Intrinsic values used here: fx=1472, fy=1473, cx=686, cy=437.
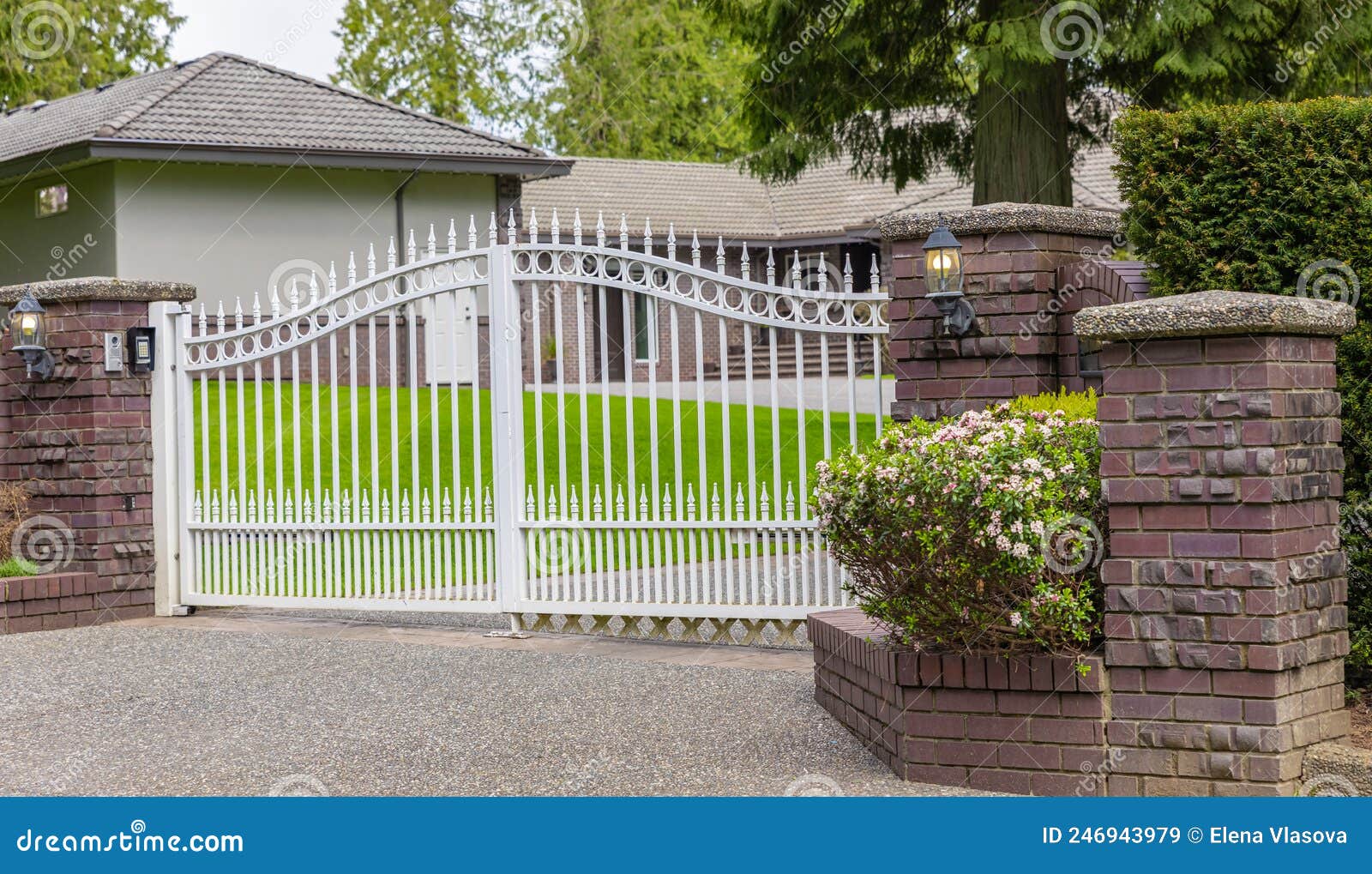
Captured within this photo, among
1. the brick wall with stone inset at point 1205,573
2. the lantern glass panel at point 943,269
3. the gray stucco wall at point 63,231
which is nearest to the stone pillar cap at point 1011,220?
the lantern glass panel at point 943,269

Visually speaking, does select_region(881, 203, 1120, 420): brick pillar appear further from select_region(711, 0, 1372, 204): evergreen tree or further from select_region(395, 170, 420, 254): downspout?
select_region(395, 170, 420, 254): downspout

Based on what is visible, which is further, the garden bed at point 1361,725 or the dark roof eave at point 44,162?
the dark roof eave at point 44,162

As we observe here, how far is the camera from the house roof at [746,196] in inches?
963

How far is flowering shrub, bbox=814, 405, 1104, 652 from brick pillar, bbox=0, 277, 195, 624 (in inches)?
218

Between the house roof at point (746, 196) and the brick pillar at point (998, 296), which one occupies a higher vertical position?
the house roof at point (746, 196)

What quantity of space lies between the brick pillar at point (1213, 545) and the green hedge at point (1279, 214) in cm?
62

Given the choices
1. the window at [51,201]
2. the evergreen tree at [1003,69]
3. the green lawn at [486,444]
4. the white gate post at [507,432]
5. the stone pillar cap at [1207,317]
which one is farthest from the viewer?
the window at [51,201]

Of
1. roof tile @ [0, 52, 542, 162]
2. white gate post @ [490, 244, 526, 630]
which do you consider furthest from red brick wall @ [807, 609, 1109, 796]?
roof tile @ [0, 52, 542, 162]

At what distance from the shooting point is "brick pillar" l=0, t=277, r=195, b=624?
8797 mm

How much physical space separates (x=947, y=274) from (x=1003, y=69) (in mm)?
6057

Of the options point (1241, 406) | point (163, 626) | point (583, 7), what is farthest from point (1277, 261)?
point (583, 7)

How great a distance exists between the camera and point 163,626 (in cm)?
870

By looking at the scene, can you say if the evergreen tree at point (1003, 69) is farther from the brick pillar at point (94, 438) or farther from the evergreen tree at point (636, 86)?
the evergreen tree at point (636, 86)

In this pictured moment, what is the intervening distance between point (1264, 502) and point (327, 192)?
17.3m
